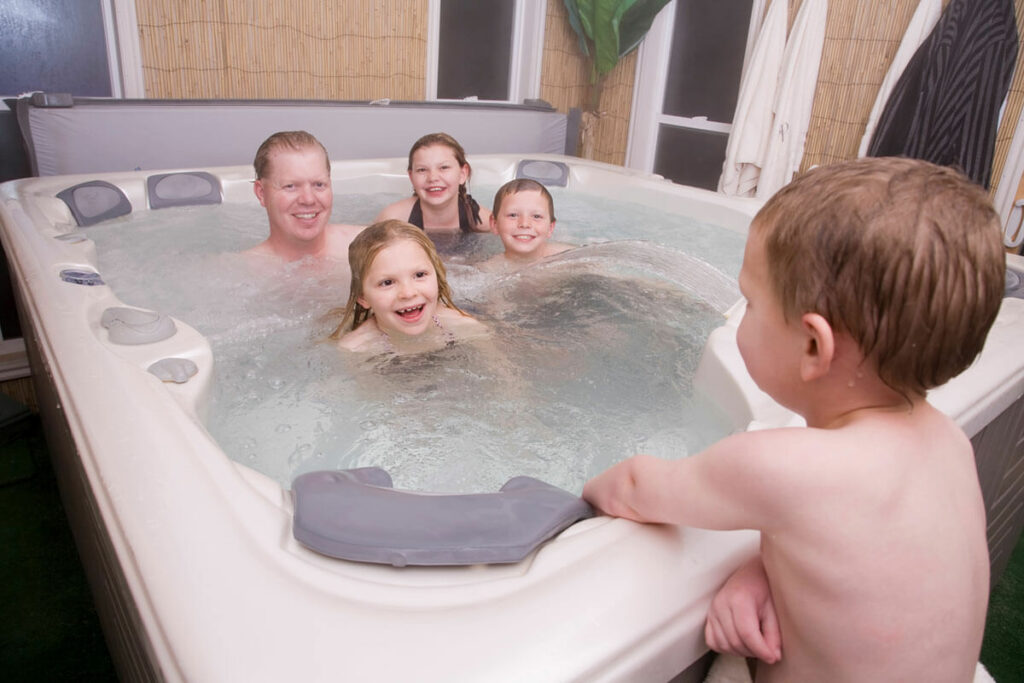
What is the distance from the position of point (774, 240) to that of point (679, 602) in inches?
13.1

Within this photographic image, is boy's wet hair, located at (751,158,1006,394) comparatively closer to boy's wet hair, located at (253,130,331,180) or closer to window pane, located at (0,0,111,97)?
boy's wet hair, located at (253,130,331,180)

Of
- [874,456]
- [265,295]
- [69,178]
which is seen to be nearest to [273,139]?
[265,295]

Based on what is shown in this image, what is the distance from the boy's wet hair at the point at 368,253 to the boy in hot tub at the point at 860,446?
98 centimetres

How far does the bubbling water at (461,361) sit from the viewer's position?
4.07 ft

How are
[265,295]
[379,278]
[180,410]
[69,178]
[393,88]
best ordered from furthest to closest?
1. [393,88]
2. [69,178]
3. [265,295]
4. [379,278]
5. [180,410]

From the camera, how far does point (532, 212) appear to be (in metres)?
2.13

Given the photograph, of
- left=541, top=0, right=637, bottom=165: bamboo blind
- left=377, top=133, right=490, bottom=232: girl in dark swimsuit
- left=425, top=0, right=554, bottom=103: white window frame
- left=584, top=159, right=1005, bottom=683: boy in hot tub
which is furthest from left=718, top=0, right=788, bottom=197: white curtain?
left=584, top=159, right=1005, bottom=683: boy in hot tub

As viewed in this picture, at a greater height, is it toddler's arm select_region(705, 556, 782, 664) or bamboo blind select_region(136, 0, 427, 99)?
bamboo blind select_region(136, 0, 427, 99)

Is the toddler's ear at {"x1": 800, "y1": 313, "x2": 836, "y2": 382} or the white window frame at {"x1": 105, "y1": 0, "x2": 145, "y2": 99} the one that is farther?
the white window frame at {"x1": 105, "y1": 0, "x2": 145, "y2": 99}

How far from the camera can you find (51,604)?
137 centimetres

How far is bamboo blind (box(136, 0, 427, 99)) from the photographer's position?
2789 mm

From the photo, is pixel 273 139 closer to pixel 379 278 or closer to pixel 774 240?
pixel 379 278

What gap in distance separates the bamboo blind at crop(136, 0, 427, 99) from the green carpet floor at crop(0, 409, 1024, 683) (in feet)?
5.88

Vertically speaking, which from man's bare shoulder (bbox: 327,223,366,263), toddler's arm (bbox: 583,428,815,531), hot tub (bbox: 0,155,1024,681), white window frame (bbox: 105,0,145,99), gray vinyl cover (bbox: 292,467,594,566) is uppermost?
white window frame (bbox: 105,0,145,99)
